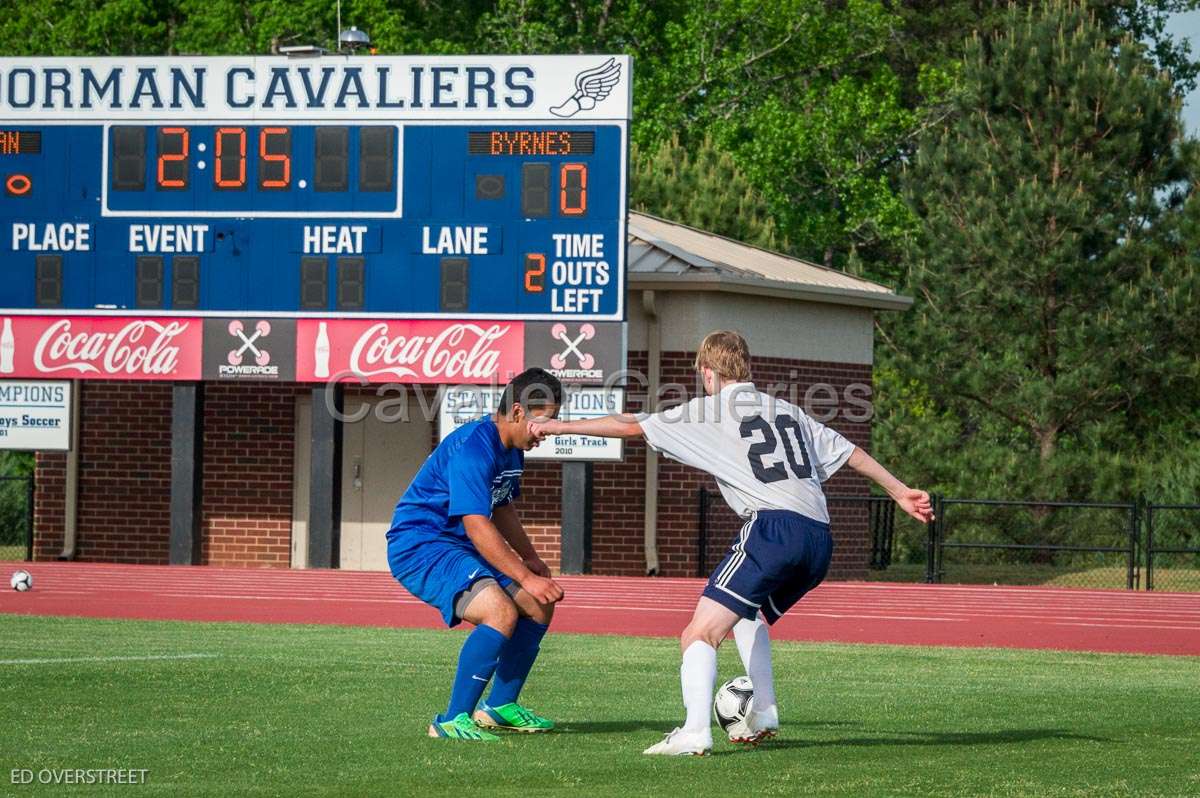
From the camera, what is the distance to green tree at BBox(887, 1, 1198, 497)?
33.1 m

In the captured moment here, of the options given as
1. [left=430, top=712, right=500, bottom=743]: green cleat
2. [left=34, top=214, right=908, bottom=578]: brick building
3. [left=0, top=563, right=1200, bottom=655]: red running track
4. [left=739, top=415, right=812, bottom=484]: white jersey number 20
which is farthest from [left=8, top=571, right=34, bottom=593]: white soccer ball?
[left=739, top=415, right=812, bottom=484]: white jersey number 20

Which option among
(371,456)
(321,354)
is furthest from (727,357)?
(371,456)

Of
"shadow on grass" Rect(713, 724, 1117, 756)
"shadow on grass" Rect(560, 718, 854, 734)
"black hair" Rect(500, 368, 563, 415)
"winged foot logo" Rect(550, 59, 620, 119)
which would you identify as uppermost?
"winged foot logo" Rect(550, 59, 620, 119)

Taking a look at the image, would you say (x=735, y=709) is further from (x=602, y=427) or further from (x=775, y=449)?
(x=602, y=427)

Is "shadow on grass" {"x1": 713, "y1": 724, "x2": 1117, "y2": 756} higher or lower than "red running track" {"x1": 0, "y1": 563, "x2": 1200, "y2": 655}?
higher

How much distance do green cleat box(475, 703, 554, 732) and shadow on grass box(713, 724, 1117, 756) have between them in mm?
927

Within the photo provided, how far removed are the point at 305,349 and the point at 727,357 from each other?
16.4 meters

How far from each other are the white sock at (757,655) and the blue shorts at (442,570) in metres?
1.04

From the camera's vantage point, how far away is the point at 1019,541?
103 ft

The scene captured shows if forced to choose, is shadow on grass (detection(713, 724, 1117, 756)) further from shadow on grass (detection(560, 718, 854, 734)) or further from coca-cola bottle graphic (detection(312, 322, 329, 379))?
coca-cola bottle graphic (detection(312, 322, 329, 379))

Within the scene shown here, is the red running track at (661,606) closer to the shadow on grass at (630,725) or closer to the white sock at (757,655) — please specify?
the shadow on grass at (630,725)

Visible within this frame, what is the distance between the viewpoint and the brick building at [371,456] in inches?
1008

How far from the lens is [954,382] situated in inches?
1371

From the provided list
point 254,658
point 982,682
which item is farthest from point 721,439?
point 254,658
